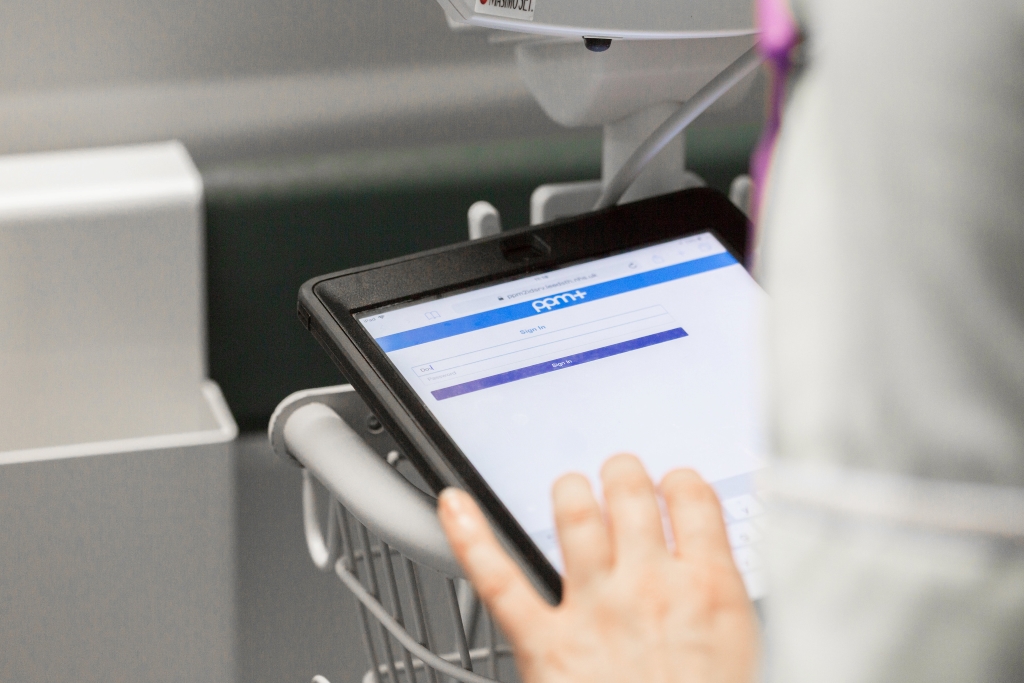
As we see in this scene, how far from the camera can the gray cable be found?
634 millimetres

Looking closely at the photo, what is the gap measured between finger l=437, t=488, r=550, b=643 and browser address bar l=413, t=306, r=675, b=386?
178mm

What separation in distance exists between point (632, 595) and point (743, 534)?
239 mm

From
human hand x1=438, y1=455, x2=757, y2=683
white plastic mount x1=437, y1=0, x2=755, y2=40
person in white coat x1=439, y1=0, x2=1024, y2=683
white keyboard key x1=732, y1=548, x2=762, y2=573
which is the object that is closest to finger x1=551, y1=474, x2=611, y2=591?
human hand x1=438, y1=455, x2=757, y2=683

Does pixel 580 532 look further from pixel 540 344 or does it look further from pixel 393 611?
pixel 393 611

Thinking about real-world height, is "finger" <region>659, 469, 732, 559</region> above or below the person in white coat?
below

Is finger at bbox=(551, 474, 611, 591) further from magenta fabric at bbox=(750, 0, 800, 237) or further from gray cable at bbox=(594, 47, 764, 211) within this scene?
gray cable at bbox=(594, 47, 764, 211)

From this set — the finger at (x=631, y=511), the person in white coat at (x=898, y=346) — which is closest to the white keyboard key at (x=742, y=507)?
the finger at (x=631, y=511)

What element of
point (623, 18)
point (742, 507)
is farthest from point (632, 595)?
point (623, 18)

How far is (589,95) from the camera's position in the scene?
0.69 m

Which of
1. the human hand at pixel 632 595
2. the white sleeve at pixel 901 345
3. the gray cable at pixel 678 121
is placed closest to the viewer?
the white sleeve at pixel 901 345

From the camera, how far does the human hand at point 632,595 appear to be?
28 cm

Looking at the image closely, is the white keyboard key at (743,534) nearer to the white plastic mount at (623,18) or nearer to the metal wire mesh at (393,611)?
the metal wire mesh at (393,611)

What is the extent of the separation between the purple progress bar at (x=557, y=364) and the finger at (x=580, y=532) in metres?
0.23

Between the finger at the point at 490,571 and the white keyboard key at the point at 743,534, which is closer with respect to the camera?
the finger at the point at 490,571
